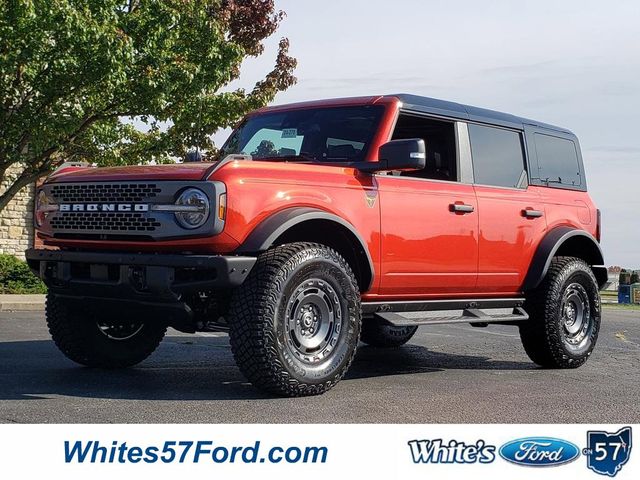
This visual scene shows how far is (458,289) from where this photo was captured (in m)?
8.01

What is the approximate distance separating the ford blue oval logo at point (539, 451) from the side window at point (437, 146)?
3.81 meters

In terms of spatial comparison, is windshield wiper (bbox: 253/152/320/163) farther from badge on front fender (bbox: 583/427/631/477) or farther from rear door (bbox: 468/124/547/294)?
badge on front fender (bbox: 583/427/631/477)

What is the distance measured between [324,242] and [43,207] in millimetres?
2139

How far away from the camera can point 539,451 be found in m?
4.50

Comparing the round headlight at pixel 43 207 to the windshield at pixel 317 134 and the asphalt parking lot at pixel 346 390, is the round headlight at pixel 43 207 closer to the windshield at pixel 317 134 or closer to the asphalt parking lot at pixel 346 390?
the asphalt parking lot at pixel 346 390

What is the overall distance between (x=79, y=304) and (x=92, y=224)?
2.05ft

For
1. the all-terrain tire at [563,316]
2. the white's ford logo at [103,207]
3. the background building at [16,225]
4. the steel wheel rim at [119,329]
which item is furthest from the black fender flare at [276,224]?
the background building at [16,225]

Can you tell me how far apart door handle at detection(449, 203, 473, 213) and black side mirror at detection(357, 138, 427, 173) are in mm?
856

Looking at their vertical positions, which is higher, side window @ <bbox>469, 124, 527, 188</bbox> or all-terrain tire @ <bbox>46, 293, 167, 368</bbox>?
side window @ <bbox>469, 124, 527, 188</bbox>

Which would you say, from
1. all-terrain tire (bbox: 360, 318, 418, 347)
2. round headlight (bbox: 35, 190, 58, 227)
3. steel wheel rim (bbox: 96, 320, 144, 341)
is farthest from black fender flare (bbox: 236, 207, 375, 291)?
all-terrain tire (bbox: 360, 318, 418, 347)

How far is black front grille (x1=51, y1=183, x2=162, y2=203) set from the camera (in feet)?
21.1

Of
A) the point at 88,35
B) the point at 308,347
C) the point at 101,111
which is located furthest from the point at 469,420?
the point at 101,111

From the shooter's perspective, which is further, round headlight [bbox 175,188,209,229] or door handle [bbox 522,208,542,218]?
door handle [bbox 522,208,542,218]

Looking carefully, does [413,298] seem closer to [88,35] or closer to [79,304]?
[79,304]
